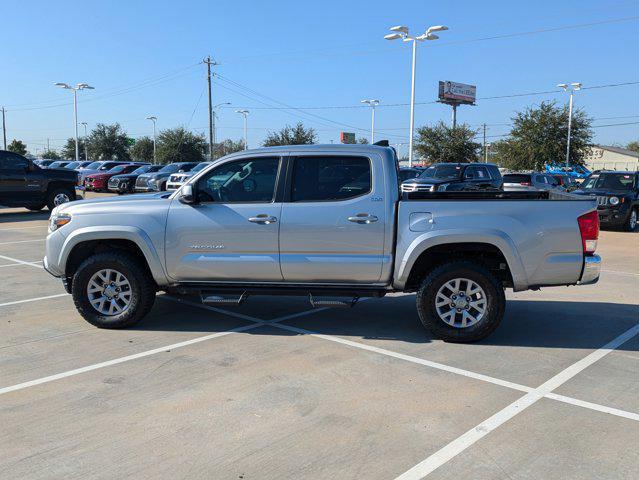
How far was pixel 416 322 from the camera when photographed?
6.51 m

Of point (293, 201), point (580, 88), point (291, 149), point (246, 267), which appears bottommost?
point (246, 267)

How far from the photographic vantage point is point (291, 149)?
5.98 m

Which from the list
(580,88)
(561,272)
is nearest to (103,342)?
(561,272)

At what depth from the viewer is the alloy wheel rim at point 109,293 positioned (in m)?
6.09

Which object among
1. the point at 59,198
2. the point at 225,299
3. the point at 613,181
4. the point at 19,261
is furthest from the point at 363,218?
the point at 59,198

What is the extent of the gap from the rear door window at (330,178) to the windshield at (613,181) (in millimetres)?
14527

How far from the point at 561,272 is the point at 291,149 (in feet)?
9.80

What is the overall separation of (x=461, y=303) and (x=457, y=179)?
49.6 feet

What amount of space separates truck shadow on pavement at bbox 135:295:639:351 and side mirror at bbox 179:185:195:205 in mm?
1412

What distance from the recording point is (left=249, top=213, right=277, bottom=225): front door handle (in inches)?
225

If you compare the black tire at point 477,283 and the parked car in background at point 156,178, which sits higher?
the parked car in background at point 156,178

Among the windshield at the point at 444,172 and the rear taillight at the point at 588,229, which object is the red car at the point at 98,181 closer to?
the windshield at the point at 444,172

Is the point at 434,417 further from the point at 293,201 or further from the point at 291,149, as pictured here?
the point at 291,149

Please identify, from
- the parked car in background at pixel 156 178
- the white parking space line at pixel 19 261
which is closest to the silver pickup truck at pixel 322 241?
the white parking space line at pixel 19 261
